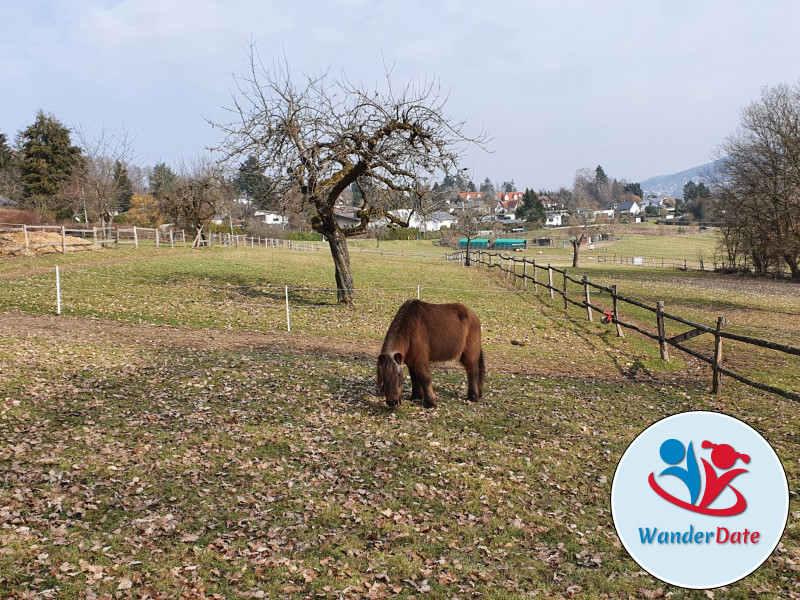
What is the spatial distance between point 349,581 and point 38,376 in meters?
8.51

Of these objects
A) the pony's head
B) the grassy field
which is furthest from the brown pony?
the grassy field

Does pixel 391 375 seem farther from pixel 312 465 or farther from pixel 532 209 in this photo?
pixel 532 209

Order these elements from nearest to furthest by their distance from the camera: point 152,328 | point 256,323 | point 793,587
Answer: point 793,587 < point 152,328 < point 256,323

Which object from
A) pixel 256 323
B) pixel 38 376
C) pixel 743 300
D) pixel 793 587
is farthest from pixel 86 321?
pixel 743 300

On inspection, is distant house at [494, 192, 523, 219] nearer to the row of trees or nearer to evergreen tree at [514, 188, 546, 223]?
evergreen tree at [514, 188, 546, 223]

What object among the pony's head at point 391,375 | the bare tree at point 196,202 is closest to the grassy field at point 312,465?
the pony's head at point 391,375

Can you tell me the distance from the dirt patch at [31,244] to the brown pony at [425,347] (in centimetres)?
2748

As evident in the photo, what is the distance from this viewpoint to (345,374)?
12.3 m

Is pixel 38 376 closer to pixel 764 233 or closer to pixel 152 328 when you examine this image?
pixel 152 328

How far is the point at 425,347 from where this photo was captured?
9852mm

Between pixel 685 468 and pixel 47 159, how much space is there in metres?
62.9

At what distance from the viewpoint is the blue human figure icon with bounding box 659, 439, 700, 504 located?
425 centimetres

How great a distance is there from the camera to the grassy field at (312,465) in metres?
5.16

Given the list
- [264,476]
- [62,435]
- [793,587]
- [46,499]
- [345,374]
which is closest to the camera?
[793,587]
